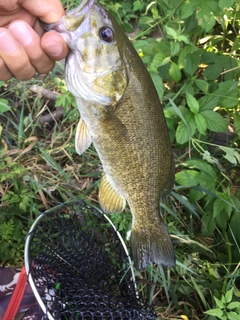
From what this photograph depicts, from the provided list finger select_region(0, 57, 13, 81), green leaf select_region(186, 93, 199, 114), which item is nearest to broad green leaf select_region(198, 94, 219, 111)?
green leaf select_region(186, 93, 199, 114)

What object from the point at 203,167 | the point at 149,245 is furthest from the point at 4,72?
the point at 203,167

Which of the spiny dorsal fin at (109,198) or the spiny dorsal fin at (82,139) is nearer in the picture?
the spiny dorsal fin at (82,139)

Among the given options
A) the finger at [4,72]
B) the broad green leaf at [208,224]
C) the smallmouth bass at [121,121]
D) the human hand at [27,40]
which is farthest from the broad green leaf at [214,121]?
the finger at [4,72]

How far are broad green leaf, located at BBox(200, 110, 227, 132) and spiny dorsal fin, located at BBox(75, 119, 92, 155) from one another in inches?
36.6

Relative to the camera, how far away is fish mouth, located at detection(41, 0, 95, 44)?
4.50 feet

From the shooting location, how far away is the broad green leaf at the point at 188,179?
7.16ft

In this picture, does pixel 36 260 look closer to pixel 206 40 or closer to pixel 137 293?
pixel 137 293

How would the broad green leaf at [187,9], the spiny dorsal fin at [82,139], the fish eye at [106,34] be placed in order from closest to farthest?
the fish eye at [106,34]
the spiny dorsal fin at [82,139]
the broad green leaf at [187,9]

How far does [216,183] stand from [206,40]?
1.40 m

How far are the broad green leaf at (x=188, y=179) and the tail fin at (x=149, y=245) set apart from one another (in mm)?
423

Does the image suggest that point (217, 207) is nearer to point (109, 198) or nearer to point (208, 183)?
point (208, 183)

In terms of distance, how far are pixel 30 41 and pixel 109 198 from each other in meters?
0.82

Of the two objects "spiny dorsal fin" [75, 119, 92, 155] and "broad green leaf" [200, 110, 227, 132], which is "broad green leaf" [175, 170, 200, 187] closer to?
"broad green leaf" [200, 110, 227, 132]

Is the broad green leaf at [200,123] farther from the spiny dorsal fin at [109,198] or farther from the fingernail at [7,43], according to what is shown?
the fingernail at [7,43]
